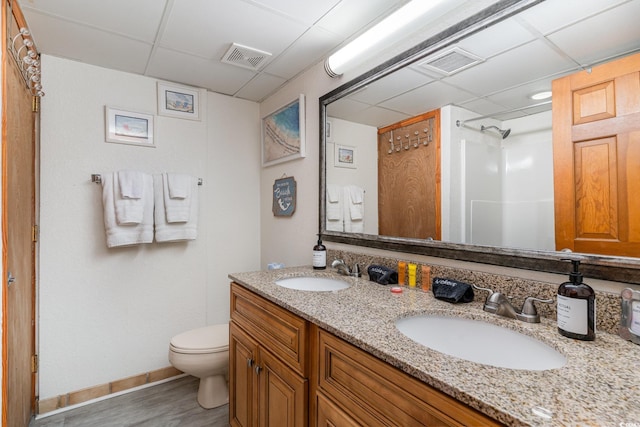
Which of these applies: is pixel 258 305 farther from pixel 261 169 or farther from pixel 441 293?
pixel 261 169

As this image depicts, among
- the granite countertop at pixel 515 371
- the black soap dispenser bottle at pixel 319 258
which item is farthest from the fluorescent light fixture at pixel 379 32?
the granite countertop at pixel 515 371

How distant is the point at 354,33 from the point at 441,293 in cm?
141

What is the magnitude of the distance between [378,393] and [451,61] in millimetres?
1245

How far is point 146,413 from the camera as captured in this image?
1909 millimetres

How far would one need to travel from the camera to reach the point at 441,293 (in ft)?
3.78

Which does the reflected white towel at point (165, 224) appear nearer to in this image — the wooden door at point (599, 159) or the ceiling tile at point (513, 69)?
the ceiling tile at point (513, 69)

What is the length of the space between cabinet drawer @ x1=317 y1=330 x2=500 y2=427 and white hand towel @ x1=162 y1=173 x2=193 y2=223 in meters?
1.62

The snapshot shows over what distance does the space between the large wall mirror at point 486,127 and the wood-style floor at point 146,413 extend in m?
1.41

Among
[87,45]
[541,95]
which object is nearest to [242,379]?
[541,95]

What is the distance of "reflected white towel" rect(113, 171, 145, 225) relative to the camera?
2.00 meters

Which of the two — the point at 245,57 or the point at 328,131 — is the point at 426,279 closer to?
the point at 328,131

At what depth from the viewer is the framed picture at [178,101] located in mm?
A: 2285

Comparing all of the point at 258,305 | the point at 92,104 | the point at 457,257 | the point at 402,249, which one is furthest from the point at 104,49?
the point at 457,257

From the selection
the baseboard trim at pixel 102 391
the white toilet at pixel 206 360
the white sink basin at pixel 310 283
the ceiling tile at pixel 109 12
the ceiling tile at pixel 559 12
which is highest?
the ceiling tile at pixel 109 12
